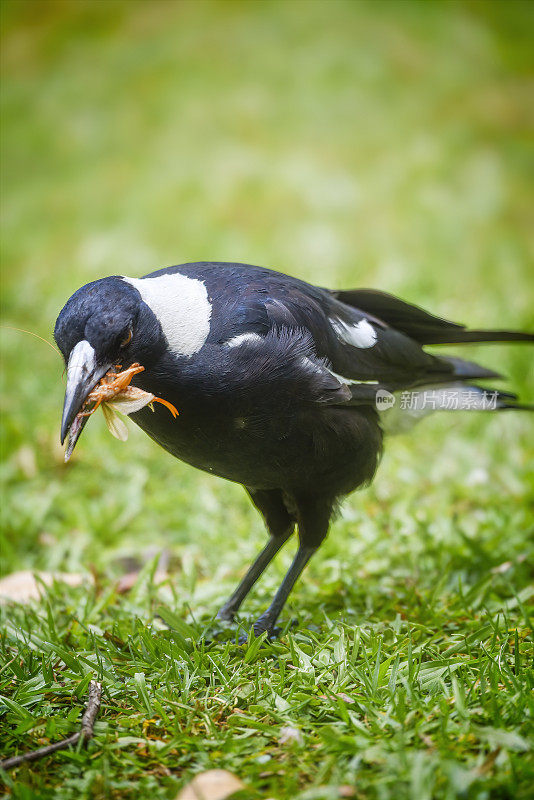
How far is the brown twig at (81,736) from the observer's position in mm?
1909

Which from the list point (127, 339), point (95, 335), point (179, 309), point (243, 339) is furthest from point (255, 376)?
point (95, 335)

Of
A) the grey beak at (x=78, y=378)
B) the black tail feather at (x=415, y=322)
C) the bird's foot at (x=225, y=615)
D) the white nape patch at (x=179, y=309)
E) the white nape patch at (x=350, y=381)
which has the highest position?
the black tail feather at (x=415, y=322)

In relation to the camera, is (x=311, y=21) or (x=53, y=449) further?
(x=311, y=21)

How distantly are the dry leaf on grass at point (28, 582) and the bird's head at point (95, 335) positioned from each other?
1333mm

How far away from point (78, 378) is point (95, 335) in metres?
0.14

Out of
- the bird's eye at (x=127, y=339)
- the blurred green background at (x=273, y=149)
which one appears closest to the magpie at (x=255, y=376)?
the bird's eye at (x=127, y=339)

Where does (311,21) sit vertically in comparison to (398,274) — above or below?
above

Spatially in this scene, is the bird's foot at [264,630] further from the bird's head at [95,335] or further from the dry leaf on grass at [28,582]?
the bird's head at [95,335]

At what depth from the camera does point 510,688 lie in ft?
7.01

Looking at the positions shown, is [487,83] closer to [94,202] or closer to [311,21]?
[311,21]

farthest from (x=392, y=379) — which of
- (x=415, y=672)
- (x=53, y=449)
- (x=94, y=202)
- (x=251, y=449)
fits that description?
(x=94, y=202)

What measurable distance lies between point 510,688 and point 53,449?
3.23 meters

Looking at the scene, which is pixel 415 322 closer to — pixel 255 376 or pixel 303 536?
pixel 303 536

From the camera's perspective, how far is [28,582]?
10.9 feet
